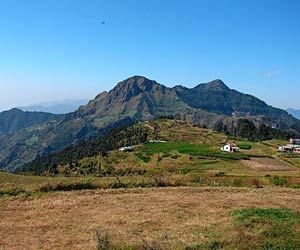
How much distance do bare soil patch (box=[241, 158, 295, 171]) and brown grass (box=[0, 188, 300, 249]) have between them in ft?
169

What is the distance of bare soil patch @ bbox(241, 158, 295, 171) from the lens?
72.0 metres

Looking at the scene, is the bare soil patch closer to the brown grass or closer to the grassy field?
the grassy field

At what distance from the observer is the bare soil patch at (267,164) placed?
2835 inches

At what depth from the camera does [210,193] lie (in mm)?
21812

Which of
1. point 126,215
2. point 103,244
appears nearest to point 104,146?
point 126,215

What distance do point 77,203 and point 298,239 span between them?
393 inches

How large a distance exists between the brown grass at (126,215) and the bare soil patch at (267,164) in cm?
5158

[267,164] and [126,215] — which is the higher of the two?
[126,215]

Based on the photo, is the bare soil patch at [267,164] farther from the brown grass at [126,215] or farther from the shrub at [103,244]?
the shrub at [103,244]

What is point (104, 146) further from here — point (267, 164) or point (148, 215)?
point (148, 215)

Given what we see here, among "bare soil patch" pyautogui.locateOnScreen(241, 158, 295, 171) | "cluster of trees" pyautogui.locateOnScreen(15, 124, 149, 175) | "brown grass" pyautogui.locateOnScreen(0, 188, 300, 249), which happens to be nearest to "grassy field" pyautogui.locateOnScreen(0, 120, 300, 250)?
"brown grass" pyautogui.locateOnScreen(0, 188, 300, 249)

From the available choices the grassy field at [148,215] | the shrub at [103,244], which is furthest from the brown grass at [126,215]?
the shrub at [103,244]

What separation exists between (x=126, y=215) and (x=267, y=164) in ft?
220

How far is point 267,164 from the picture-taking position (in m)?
78.4
